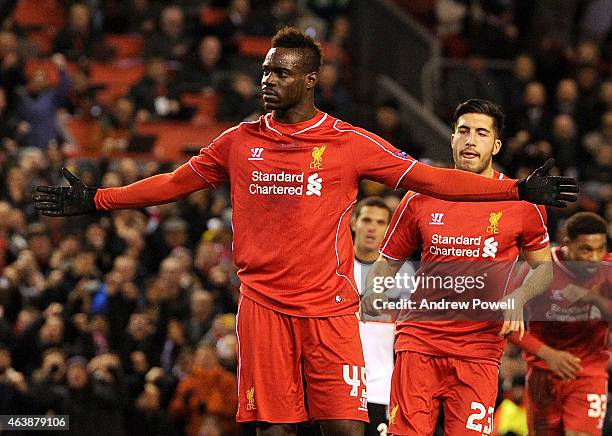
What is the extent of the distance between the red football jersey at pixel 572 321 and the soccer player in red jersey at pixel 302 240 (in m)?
2.19

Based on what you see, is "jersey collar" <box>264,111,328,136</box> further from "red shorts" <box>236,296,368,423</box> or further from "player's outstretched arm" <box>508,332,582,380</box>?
"player's outstretched arm" <box>508,332,582,380</box>

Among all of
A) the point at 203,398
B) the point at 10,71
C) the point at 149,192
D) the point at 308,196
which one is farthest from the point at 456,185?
the point at 10,71

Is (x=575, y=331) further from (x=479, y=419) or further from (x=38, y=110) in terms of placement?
(x=38, y=110)

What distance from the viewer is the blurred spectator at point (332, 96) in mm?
15219

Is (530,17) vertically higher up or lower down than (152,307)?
higher up

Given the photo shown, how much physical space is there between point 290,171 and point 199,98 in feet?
30.8

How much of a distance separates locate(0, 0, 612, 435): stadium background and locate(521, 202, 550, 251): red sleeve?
3.83m

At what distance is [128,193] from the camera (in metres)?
7.00

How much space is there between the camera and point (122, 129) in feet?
49.7

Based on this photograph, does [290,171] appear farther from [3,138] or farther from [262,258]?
[3,138]

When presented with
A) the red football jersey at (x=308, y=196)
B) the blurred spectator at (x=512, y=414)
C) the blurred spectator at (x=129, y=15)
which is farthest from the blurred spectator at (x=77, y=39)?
the red football jersey at (x=308, y=196)


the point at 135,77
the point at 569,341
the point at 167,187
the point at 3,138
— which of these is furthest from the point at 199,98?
the point at 167,187

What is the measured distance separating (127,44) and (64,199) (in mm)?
10149

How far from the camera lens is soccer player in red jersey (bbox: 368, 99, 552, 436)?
7453 mm
